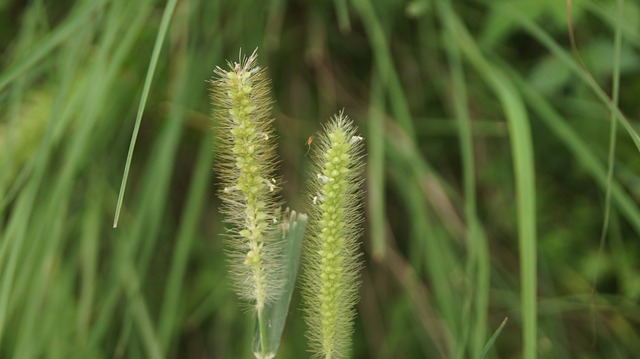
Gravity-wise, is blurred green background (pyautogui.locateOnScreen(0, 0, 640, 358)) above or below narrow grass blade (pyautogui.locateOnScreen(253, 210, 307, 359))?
above

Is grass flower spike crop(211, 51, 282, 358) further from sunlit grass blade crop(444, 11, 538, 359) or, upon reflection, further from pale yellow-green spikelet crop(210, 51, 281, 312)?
sunlit grass blade crop(444, 11, 538, 359)

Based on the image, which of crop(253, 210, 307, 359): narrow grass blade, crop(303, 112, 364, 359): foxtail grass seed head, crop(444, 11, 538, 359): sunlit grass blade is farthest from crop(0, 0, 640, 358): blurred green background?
crop(303, 112, 364, 359): foxtail grass seed head

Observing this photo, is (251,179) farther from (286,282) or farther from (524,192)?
(524,192)

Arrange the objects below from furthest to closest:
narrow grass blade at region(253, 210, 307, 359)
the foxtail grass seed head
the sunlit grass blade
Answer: the sunlit grass blade
narrow grass blade at region(253, 210, 307, 359)
the foxtail grass seed head

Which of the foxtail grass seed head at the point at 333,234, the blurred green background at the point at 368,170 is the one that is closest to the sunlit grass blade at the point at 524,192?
the blurred green background at the point at 368,170

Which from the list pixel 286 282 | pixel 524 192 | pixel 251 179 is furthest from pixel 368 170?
pixel 251 179

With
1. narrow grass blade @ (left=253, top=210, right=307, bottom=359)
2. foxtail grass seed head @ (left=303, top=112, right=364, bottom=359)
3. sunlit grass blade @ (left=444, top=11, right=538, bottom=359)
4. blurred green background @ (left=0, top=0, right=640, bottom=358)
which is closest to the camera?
foxtail grass seed head @ (left=303, top=112, right=364, bottom=359)

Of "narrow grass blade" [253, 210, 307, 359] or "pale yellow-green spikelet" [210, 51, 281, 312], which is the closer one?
"pale yellow-green spikelet" [210, 51, 281, 312]
